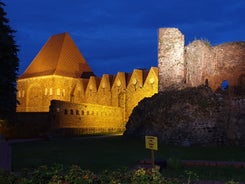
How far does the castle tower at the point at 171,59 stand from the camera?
22422mm

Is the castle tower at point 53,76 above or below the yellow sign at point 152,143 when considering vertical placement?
above

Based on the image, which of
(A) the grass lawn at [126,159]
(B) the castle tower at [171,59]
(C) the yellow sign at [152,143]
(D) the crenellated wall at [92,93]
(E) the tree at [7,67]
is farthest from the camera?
(D) the crenellated wall at [92,93]

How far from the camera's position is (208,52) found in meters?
25.6

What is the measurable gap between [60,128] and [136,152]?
14197mm

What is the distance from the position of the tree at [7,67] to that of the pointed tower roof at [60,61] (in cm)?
2985

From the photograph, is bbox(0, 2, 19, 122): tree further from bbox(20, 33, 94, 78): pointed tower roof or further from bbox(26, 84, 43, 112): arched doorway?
bbox(26, 84, 43, 112): arched doorway

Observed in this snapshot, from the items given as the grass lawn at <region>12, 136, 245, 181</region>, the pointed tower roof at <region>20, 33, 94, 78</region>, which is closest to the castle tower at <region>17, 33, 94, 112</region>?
the pointed tower roof at <region>20, 33, 94, 78</region>

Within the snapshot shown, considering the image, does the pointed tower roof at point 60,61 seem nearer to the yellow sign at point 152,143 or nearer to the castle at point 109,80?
the castle at point 109,80

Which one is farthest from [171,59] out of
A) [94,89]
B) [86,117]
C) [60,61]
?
[60,61]

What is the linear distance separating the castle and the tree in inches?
400

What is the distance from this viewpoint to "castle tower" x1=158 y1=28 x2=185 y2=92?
22.4 m

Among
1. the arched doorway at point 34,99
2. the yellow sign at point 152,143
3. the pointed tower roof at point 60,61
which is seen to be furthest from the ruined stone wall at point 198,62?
the arched doorway at point 34,99

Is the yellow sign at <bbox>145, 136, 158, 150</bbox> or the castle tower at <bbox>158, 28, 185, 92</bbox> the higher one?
the castle tower at <bbox>158, 28, 185, 92</bbox>

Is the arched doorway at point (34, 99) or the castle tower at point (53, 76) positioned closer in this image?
the castle tower at point (53, 76)
